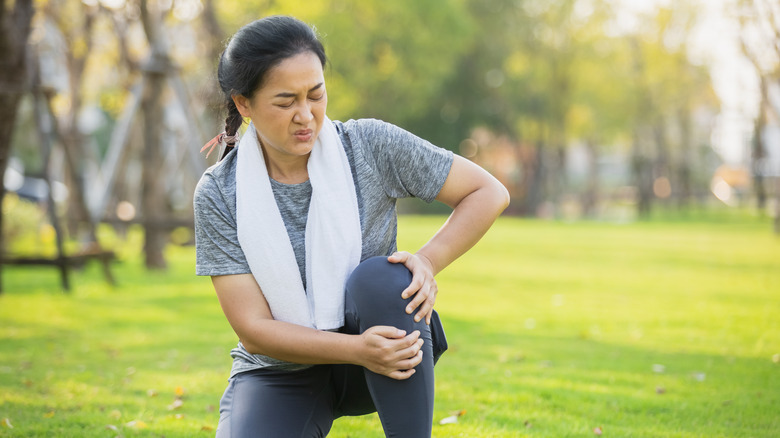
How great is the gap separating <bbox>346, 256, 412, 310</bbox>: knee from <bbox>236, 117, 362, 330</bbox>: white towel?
96mm

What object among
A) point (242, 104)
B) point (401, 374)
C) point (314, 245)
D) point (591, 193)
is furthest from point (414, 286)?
point (591, 193)

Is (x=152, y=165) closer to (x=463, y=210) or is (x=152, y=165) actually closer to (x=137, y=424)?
(x=137, y=424)

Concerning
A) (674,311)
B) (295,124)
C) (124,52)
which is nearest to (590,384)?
(295,124)

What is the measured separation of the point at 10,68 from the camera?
8852 mm

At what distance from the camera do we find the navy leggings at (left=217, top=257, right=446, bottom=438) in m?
2.56

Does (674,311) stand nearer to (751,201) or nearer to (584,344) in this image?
(584,344)

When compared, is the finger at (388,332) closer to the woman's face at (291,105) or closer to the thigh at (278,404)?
the thigh at (278,404)

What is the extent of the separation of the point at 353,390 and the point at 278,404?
29 cm

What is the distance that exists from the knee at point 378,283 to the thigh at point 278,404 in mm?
446

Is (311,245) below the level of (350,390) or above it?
above

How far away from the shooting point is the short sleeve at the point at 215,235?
271cm

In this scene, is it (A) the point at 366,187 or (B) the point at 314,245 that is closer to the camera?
(B) the point at 314,245

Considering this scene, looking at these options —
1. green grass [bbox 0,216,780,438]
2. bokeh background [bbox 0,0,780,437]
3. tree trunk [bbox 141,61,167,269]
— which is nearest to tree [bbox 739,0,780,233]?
bokeh background [bbox 0,0,780,437]

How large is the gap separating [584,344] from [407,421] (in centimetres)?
413
